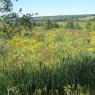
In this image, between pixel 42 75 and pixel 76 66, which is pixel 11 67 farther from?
pixel 76 66

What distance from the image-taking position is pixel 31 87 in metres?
7.02

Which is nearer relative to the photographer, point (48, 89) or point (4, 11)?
point (48, 89)

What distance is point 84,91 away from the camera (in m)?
7.13

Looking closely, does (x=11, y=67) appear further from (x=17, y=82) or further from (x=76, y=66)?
(x=76, y=66)

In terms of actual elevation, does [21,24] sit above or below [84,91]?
above

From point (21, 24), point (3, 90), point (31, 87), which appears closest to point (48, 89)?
point (31, 87)

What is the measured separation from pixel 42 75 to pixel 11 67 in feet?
2.91

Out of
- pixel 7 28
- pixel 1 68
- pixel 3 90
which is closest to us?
pixel 3 90

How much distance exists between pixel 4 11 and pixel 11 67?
147cm

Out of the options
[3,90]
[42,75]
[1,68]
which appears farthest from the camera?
[1,68]

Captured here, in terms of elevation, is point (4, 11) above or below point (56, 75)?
above

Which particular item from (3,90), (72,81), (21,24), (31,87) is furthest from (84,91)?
(21,24)

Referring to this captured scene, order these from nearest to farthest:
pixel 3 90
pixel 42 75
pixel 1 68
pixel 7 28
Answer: pixel 3 90 < pixel 42 75 < pixel 1 68 < pixel 7 28

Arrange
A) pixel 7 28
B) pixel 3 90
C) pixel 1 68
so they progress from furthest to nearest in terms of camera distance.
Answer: pixel 7 28 → pixel 1 68 → pixel 3 90
